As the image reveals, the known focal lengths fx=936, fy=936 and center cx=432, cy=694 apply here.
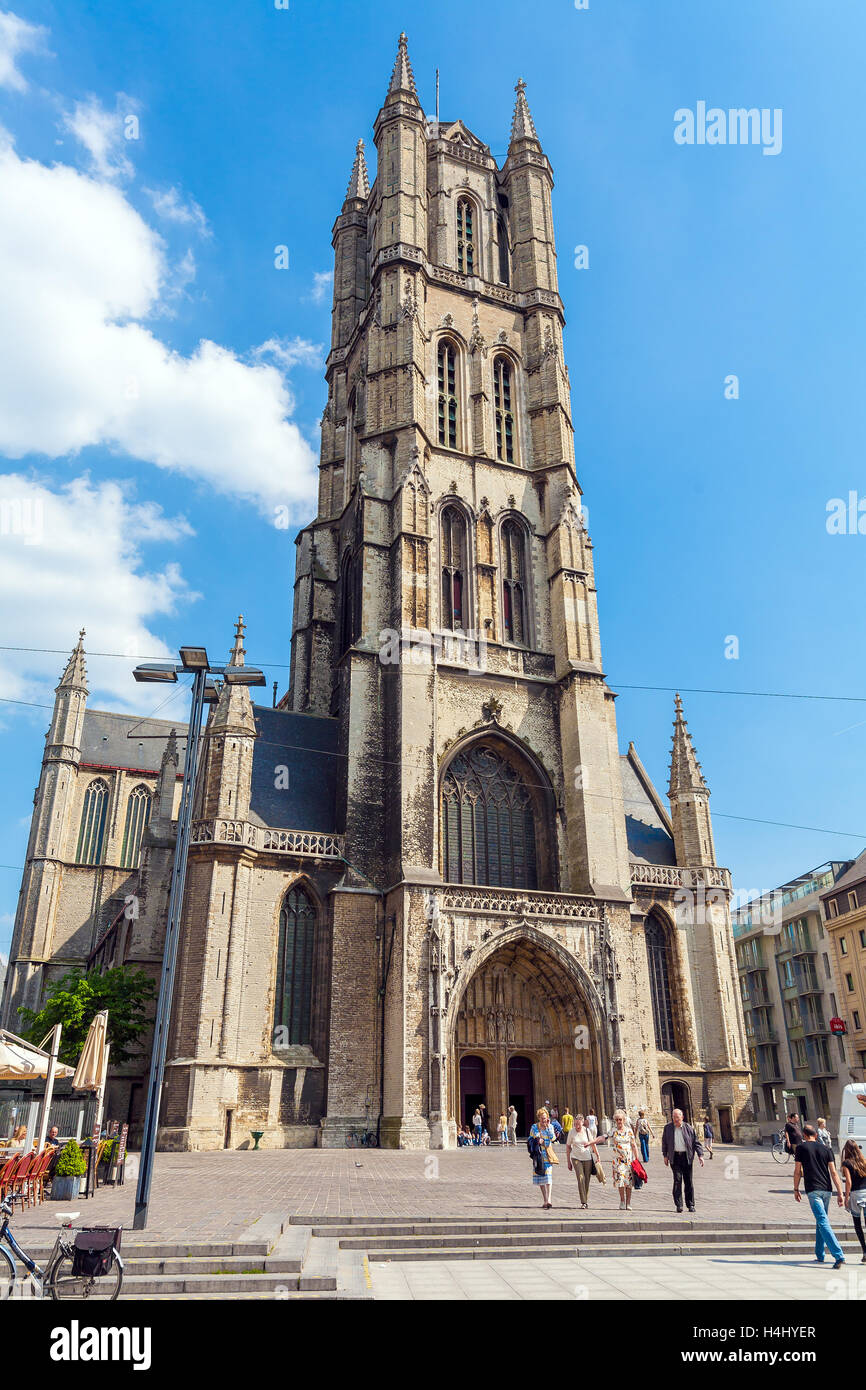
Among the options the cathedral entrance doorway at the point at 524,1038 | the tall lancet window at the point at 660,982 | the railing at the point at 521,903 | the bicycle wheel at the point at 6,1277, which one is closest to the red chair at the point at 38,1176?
the bicycle wheel at the point at 6,1277

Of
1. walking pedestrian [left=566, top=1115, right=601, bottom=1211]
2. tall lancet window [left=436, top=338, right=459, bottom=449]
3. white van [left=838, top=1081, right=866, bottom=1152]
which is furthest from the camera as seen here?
tall lancet window [left=436, top=338, right=459, bottom=449]

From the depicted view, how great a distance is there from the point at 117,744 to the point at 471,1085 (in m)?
33.1

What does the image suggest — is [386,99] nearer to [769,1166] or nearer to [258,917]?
[258,917]

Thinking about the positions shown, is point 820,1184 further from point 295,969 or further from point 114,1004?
point 114,1004

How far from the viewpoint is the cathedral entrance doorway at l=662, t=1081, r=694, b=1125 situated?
1243 inches

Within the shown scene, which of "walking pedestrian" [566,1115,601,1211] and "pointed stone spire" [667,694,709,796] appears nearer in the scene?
"walking pedestrian" [566,1115,601,1211]

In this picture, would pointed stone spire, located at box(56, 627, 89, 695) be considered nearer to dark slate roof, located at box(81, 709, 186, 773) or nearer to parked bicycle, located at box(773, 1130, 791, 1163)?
dark slate roof, located at box(81, 709, 186, 773)

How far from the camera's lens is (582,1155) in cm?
1378

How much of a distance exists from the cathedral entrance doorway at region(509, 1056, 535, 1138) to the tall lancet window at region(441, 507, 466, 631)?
49.4 feet

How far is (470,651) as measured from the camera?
1329 inches

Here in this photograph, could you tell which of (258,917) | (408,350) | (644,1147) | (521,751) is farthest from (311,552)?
(644,1147)

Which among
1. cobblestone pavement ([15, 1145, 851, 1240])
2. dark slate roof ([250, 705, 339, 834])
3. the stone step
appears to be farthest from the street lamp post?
dark slate roof ([250, 705, 339, 834])

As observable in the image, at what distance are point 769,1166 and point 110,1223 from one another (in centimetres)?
1770

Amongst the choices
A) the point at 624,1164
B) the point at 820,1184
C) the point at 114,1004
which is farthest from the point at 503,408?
the point at 820,1184
